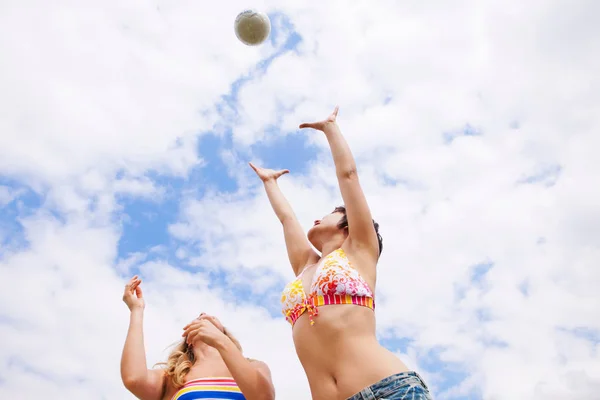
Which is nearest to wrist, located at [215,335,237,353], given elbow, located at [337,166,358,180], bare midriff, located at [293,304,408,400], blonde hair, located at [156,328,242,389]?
bare midriff, located at [293,304,408,400]

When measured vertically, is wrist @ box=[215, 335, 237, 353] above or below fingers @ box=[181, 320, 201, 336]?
below

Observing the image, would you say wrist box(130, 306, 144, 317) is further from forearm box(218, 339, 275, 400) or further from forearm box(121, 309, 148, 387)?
forearm box(218, 339, 275, 400)

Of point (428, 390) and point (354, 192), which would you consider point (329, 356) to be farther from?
point (354, 192)

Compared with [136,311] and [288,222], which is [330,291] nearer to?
[288,222]

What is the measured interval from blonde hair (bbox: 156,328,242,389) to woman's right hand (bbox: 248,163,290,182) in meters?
1.71

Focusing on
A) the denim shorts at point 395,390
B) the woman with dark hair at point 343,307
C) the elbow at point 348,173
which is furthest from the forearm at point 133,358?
the elbow at point 348,173

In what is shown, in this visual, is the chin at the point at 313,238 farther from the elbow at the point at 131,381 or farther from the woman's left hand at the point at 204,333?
the elbow at the point at 131,381

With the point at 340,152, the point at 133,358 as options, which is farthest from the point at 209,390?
the point at 340,152

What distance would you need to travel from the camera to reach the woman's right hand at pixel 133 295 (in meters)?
4.54

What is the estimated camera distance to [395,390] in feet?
9.74

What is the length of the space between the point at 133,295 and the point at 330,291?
1992 mm

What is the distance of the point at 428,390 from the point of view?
3.15 metres

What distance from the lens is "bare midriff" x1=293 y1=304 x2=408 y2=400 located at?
3.12 m

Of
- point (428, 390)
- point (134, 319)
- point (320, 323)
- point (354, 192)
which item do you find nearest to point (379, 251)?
point (354, 192)
